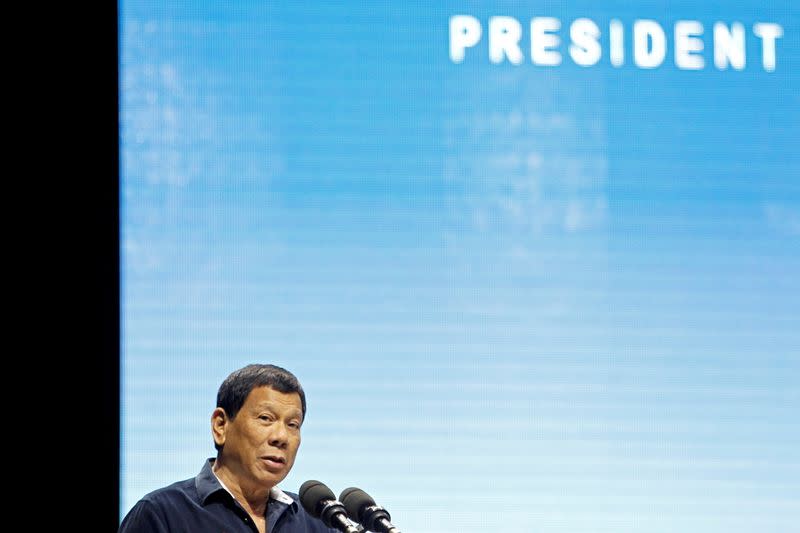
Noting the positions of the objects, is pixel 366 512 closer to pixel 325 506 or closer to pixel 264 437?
pixel 325 506

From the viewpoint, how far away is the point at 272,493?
3.29m

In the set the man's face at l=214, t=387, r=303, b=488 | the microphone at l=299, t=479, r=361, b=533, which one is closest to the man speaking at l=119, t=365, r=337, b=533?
the man's face at l=214, t=387, r=303, b=488

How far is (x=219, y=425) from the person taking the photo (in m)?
3.29

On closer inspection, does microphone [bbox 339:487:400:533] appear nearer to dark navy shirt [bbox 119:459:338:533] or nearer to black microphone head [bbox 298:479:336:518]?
black microphone head [bbox 298:479:336:518]

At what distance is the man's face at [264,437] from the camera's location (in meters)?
3.20

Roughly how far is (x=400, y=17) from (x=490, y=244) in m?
0.82

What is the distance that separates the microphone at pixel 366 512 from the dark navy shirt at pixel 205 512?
554 mm

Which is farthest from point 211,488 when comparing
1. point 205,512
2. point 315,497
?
point 315,497

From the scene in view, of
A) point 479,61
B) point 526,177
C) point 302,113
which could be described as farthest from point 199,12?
point 526,177

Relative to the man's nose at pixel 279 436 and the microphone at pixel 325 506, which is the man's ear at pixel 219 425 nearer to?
the man's nose at pixel 279 436
